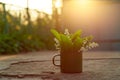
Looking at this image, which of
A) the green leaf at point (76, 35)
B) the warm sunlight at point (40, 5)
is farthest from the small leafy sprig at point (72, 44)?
the warm sunlight at point (40, 5)

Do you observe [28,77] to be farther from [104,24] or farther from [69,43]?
[104,24]

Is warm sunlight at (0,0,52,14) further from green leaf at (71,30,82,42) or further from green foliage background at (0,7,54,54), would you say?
green leaf at (71,30,82,42)

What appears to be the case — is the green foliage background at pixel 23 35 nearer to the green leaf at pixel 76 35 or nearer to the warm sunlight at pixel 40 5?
the warm sunlight at pixel 40 5

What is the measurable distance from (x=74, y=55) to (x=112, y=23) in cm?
1256

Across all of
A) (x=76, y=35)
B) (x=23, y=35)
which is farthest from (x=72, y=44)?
(x=23, y=35)

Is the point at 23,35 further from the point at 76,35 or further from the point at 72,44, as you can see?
the point at 72,44

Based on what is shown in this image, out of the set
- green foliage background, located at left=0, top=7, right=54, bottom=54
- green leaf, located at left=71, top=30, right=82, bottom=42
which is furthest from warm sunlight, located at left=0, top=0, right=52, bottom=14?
green leaf, located at left=71, top=30, right=82, bottom=42

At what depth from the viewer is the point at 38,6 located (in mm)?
23000

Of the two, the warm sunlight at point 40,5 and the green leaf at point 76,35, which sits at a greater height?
the warm sunlight at point 40,5

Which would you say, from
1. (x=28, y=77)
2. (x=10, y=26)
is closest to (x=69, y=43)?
(x=28, y=77)

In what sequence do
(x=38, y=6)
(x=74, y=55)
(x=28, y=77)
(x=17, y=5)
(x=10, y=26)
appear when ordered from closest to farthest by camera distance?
(x=28, y=77)
(x=74, y=55)
(x=10, y=26)
(x=17, y=5)
(x=38, y=6)

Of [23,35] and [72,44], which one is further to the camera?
[23,35]

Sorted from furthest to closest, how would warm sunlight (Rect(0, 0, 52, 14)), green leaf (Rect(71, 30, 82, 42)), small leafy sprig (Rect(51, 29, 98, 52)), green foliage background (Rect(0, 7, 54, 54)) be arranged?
warm sunlight (Rect(0, 0, 52, 14)) → green foliage background (Rect(0, 7, 54, 54)) → green leaf (Rect(71, 30, 82, 42)) → small leafy sprig (Rect(51, 29, 98, 52))

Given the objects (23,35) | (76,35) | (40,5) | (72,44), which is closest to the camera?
(72,44)
